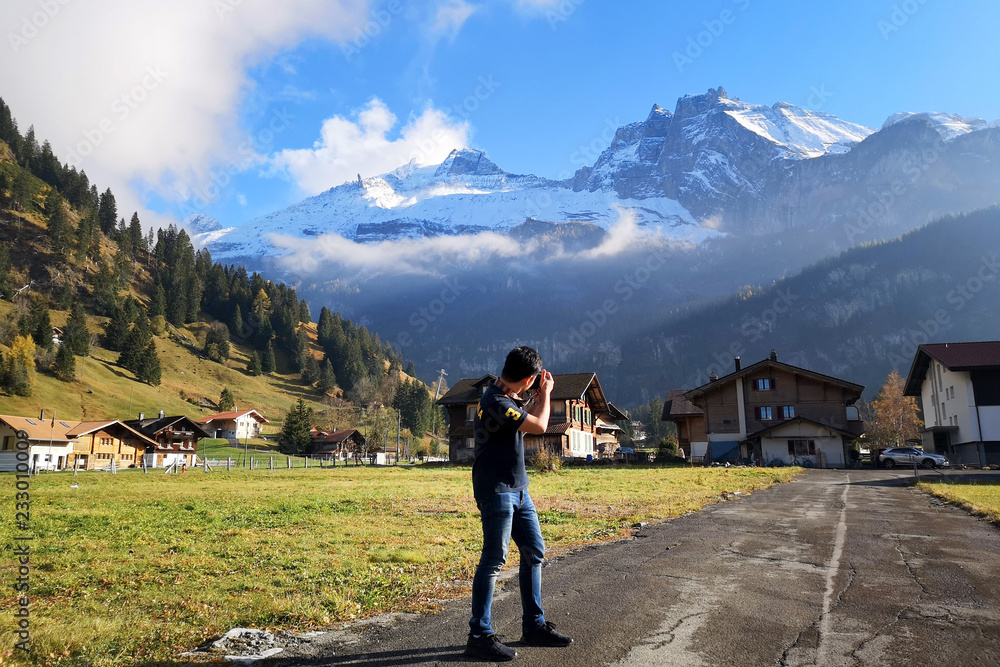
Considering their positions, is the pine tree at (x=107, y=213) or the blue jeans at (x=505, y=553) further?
the pine tree at (x=107, y=213)

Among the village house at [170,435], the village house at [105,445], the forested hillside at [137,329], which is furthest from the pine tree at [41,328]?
the village house at [105,445]

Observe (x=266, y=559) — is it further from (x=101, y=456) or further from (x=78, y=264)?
(x=78, y=264)

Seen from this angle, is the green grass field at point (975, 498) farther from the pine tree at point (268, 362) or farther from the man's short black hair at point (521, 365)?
the pine tree at point (268, 362)

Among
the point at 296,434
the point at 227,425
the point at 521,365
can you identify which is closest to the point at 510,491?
the point at 521,365

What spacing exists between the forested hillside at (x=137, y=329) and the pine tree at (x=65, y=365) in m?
0.19

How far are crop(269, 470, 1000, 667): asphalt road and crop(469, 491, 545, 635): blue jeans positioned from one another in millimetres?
264

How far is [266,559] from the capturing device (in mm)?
8328

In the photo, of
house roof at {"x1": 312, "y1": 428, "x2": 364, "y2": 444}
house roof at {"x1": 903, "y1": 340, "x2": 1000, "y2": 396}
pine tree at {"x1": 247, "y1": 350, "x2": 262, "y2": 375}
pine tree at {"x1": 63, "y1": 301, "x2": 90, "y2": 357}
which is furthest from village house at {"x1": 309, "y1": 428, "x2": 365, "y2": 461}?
house roof at {"x1": 903, "y1": 340, "x2": 1000, "y2": 396}

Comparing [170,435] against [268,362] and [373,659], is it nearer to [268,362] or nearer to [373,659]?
[268,362]

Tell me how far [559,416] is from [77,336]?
303ft

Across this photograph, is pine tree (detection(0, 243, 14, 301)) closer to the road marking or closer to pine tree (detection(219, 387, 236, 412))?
pine tree (detection(219, 387, 236, 412))

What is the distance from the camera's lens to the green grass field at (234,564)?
498 cm

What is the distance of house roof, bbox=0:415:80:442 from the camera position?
2361 inches

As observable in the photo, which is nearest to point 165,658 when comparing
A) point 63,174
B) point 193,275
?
point 193,275
